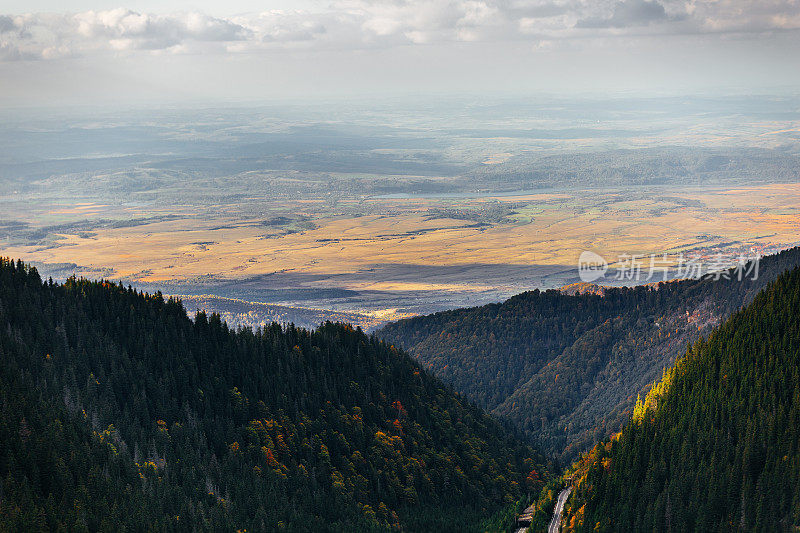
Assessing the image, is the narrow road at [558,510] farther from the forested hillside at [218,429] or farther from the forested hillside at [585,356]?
the forested hillside at [585,356]

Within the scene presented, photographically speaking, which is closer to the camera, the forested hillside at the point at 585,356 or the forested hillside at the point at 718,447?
the forested hillside at the point at 718,447

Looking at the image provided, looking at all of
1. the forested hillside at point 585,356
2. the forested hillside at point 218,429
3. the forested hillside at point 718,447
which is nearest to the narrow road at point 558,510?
the forested hillside at point 718,447

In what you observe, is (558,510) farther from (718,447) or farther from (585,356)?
(585,356)

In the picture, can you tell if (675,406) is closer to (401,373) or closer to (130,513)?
(401,373)

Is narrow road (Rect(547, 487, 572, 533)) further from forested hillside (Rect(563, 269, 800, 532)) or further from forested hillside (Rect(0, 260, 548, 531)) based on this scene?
forested hillside (Rect(0, 260, 548, 531))

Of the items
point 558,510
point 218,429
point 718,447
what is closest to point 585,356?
point 558,510

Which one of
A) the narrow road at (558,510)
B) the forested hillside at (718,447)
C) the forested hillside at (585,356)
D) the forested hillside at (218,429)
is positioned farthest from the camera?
the forested hillside at (585,356)
